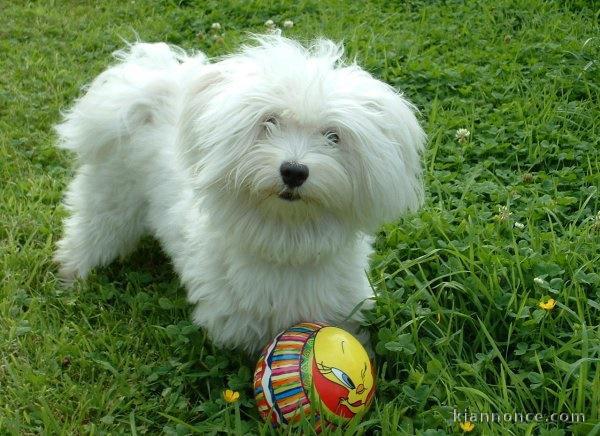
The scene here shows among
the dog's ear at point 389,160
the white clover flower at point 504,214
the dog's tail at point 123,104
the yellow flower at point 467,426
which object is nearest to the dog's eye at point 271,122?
the dog's ear at point 389,160

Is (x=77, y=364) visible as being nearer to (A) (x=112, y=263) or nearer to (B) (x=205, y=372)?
(B) (x=205, y=372)

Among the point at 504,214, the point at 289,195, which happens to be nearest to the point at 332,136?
the point at 289,195

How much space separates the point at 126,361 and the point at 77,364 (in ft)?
0.64

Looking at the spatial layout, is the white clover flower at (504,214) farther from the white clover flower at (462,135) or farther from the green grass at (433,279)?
the white clover flower at (462,135)

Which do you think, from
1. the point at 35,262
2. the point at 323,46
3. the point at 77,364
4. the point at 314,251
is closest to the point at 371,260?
the point at 314,251

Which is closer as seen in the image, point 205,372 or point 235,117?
point 235,117

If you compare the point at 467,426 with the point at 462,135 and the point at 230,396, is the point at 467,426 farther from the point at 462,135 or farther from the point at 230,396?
the point at 462,135

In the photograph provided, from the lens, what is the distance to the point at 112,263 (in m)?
3.75

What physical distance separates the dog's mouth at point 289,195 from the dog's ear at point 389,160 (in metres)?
0.26

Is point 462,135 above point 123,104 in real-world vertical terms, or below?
below

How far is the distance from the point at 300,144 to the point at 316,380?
0.74m

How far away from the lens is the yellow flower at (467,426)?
2400 millimetres

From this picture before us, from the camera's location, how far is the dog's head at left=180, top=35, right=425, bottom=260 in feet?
7.74

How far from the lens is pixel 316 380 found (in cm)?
238
